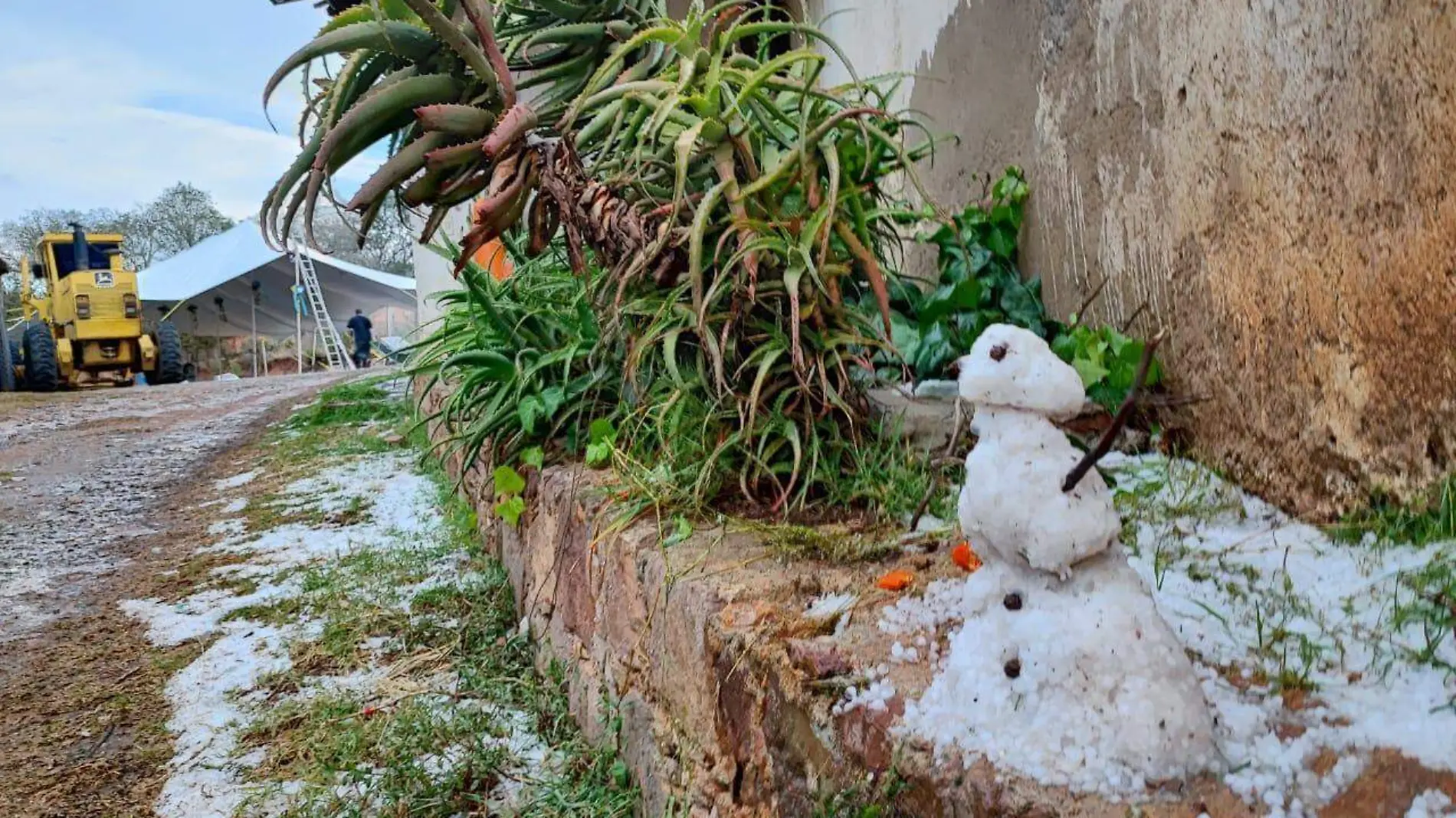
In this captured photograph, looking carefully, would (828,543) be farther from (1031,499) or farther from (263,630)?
(263,630)

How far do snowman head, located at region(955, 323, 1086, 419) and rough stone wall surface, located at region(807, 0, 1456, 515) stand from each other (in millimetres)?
626

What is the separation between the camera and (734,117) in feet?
6.54

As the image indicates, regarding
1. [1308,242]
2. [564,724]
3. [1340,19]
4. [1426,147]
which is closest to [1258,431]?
[1308,242]

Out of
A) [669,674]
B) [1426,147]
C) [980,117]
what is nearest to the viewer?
[1426,147]

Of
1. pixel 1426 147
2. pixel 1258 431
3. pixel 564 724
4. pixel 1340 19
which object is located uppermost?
pixel 1340 19

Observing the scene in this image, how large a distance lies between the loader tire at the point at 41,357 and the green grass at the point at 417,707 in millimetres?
13077

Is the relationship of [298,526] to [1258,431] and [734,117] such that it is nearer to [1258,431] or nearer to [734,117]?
[734,117]

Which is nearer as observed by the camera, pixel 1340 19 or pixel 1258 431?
pixel 1340 19

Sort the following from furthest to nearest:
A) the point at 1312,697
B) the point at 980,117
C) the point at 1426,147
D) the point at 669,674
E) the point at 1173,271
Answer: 1. the point at 980,117
2. the point at 1173,271
3. the point at 669,674
4. the point at 1426,147
5. the point at 1312,697

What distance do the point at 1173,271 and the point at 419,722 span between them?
5.79 feet

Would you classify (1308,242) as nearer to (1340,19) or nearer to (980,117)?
(1340,19)

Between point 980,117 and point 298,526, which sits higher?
point 980,117

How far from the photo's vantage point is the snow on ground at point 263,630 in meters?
1.88

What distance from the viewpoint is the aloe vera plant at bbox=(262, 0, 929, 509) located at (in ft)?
5.91
